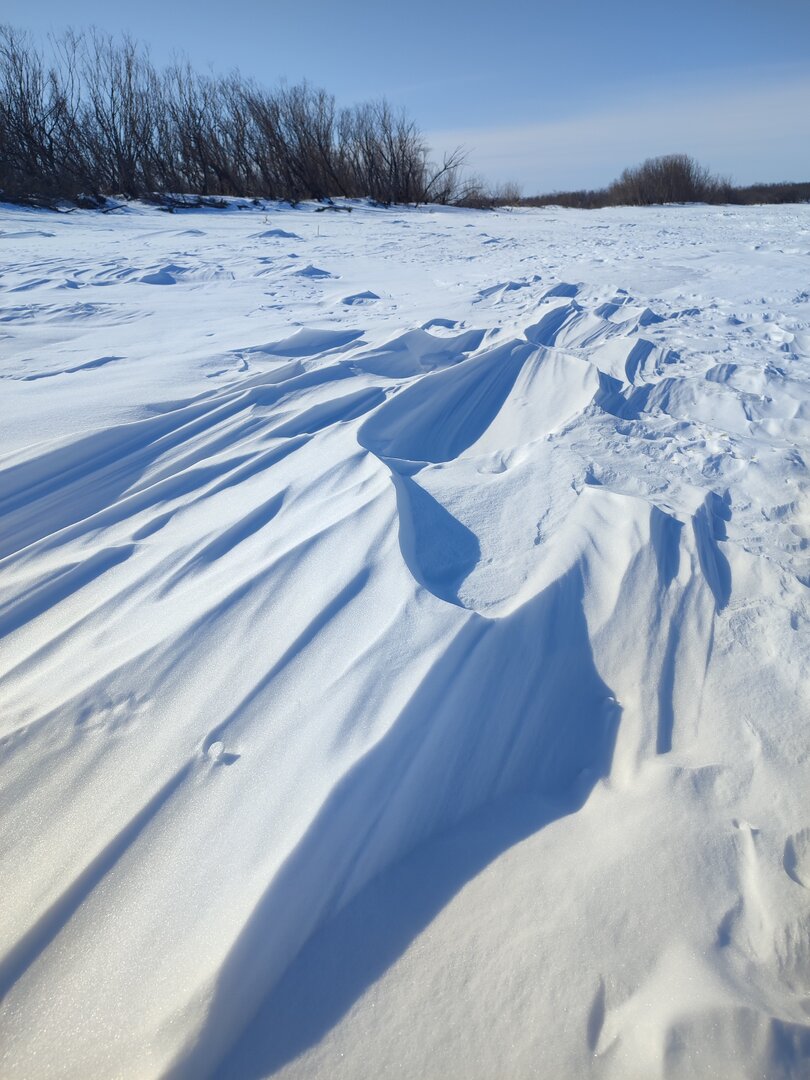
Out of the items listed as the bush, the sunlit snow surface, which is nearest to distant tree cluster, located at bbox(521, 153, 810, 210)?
the bush

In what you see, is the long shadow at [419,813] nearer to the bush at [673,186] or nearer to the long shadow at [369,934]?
the long shadow at [369,934]

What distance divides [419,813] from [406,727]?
15 centimetres

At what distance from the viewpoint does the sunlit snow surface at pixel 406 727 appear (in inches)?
31.0

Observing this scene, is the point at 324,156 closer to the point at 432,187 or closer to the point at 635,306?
the point at 432,187

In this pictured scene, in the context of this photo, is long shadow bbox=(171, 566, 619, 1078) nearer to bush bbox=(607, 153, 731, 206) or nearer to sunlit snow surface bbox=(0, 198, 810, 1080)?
sunlit snow surface bbox=(0, 198, 810, 1080)

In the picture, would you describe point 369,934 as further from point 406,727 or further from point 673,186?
point 673,186

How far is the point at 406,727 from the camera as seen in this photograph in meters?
1.08

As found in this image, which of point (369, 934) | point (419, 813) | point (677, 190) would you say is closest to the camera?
point (369, 934)

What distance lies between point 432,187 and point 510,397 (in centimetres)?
1654

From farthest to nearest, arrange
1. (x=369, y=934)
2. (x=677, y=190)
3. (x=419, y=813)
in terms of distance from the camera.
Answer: (x=677, y=190)
(x=419, y=813)
(x=369, y=934)

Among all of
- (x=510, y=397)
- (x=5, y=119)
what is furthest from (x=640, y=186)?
(x=510, y=397)

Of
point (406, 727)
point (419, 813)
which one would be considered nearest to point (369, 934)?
point (419, 813)

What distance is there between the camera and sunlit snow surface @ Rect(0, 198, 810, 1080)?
789 millimetres

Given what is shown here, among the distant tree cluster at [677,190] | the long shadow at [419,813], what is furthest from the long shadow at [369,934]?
the distant tree cluster at [677,190]
